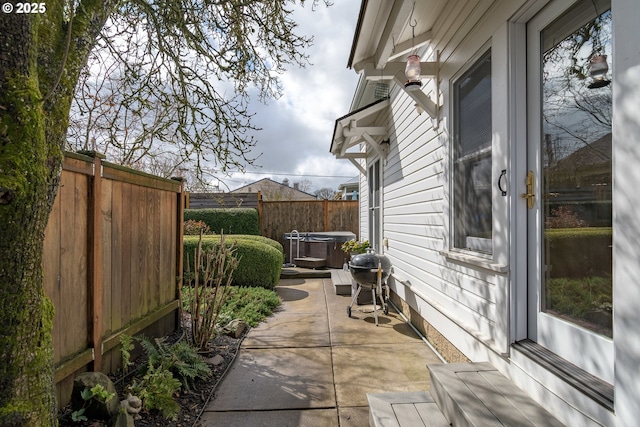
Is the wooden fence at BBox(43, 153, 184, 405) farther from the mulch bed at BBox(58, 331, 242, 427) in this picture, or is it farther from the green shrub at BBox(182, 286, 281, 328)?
the green shrub at BBox(182, 286, 281, 328)

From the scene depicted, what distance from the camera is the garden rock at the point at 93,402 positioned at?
6.86ft

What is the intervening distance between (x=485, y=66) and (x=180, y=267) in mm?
3720

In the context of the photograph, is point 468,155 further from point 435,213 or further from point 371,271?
point 371,271

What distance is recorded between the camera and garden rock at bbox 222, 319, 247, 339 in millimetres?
3957

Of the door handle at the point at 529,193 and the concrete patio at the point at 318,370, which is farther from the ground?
the door handle at the point at 529,193

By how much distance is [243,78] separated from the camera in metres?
3.77

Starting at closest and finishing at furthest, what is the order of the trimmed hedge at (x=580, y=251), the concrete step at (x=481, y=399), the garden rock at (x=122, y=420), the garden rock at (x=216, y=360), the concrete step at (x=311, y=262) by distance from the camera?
1. the trimmed hedge at (x=580, y=251)
2. the concrete step at (x=481, y=399)
3. the garden rock at (x=122, y=420)
4. the garden rock at (x=216, y=360)
5. the concrete step at (x=311, y=262)

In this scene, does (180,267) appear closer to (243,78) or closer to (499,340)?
(243,78)

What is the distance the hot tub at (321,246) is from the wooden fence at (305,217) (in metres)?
0.81

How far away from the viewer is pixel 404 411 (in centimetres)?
214

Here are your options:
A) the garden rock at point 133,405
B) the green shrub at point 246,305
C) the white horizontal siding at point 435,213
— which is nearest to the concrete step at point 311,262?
the green shrub at point 246,305

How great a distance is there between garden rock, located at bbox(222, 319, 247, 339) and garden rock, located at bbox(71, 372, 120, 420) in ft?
5.75

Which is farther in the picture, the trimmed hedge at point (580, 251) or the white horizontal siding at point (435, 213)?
the white horizontal siding at point (435, 213)

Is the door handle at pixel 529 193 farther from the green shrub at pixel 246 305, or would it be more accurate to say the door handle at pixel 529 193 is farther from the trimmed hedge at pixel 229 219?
the trimmed hedge at pixel 229 219
